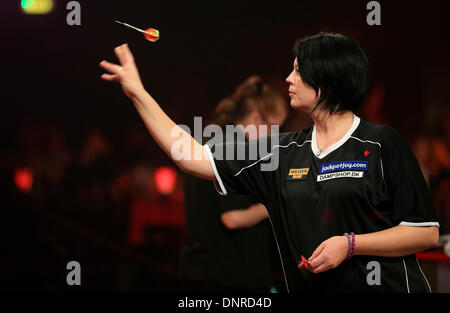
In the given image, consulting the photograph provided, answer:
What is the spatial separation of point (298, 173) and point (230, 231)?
927 mm

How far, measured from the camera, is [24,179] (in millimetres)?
4926

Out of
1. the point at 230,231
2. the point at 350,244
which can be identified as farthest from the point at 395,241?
the point at 230,231

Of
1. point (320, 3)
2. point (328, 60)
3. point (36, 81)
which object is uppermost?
point (320, 3)

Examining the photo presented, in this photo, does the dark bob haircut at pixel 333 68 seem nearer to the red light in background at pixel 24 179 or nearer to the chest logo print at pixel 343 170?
the chest logo print at pixel 343 170

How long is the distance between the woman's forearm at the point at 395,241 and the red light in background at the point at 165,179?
3.53m

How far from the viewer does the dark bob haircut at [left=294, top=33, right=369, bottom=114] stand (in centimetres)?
156

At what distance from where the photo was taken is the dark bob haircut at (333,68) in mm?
1560

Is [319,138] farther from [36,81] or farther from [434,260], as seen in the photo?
[36,81]

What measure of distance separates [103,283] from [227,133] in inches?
99.0

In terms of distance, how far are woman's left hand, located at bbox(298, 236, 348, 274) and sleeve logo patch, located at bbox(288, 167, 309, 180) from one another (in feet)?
0.85

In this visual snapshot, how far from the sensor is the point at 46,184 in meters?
4.92

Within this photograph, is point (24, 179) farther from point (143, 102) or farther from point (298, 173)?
point (298, 173)

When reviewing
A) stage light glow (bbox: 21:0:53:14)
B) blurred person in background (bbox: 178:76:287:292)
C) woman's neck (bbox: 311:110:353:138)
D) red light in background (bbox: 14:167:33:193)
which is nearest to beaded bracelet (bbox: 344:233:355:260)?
woman's neck (bbox: 311:110:353:138)

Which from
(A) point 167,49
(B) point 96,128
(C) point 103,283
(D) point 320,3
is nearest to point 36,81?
(B) point 96,128
